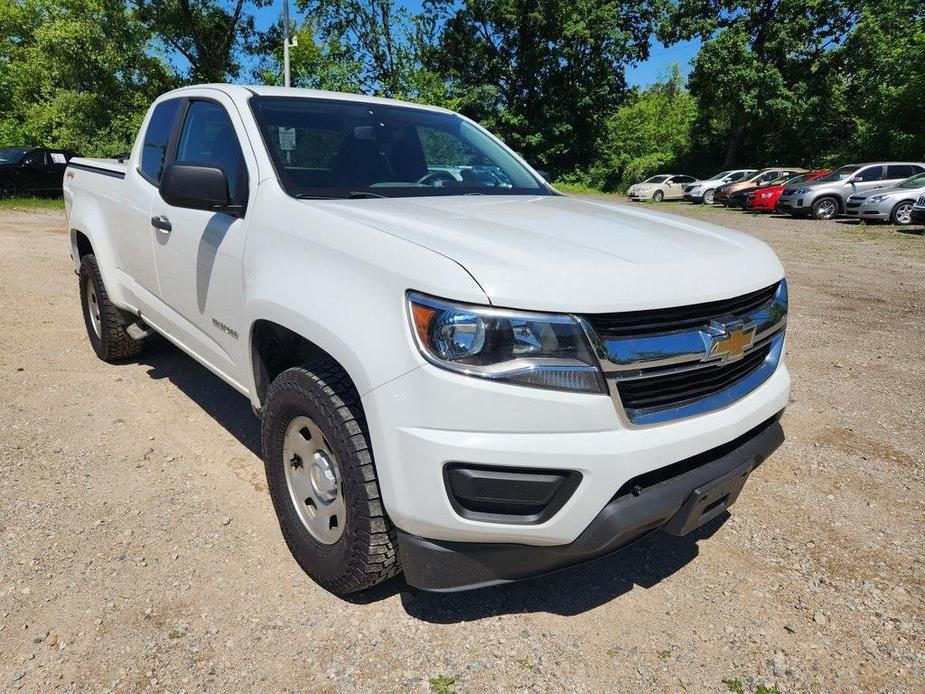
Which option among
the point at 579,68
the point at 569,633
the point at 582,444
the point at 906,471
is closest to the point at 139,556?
the point at 569,633

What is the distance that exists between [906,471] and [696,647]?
201cm

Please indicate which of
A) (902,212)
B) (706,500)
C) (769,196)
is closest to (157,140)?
(706,500)

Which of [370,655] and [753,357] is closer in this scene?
[370,655]

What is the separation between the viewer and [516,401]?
66.7 inches

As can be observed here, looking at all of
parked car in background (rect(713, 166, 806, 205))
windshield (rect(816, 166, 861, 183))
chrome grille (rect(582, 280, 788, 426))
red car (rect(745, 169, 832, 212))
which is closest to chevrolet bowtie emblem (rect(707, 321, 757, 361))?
chrome grille (rect(582, 280, 788, 426))

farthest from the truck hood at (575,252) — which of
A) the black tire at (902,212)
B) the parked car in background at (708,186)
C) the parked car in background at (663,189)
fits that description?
the parked car in background at (663,189)

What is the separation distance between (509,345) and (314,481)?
975 mm

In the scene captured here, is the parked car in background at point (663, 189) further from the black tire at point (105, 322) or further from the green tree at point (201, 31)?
the black tire at point (105, 322)

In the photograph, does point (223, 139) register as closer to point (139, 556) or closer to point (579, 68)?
point (139, 556)

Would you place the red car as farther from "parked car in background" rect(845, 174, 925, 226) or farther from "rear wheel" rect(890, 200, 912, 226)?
"rear wheel" rect(890, 200, 912, 226)

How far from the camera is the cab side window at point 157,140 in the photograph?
3.57 meters

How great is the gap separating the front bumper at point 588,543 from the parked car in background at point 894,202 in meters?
17.6

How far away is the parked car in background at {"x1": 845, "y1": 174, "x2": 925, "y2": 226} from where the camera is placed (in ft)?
53.1

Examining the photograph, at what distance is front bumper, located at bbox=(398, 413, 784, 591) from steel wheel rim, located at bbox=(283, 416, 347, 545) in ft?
1.19
